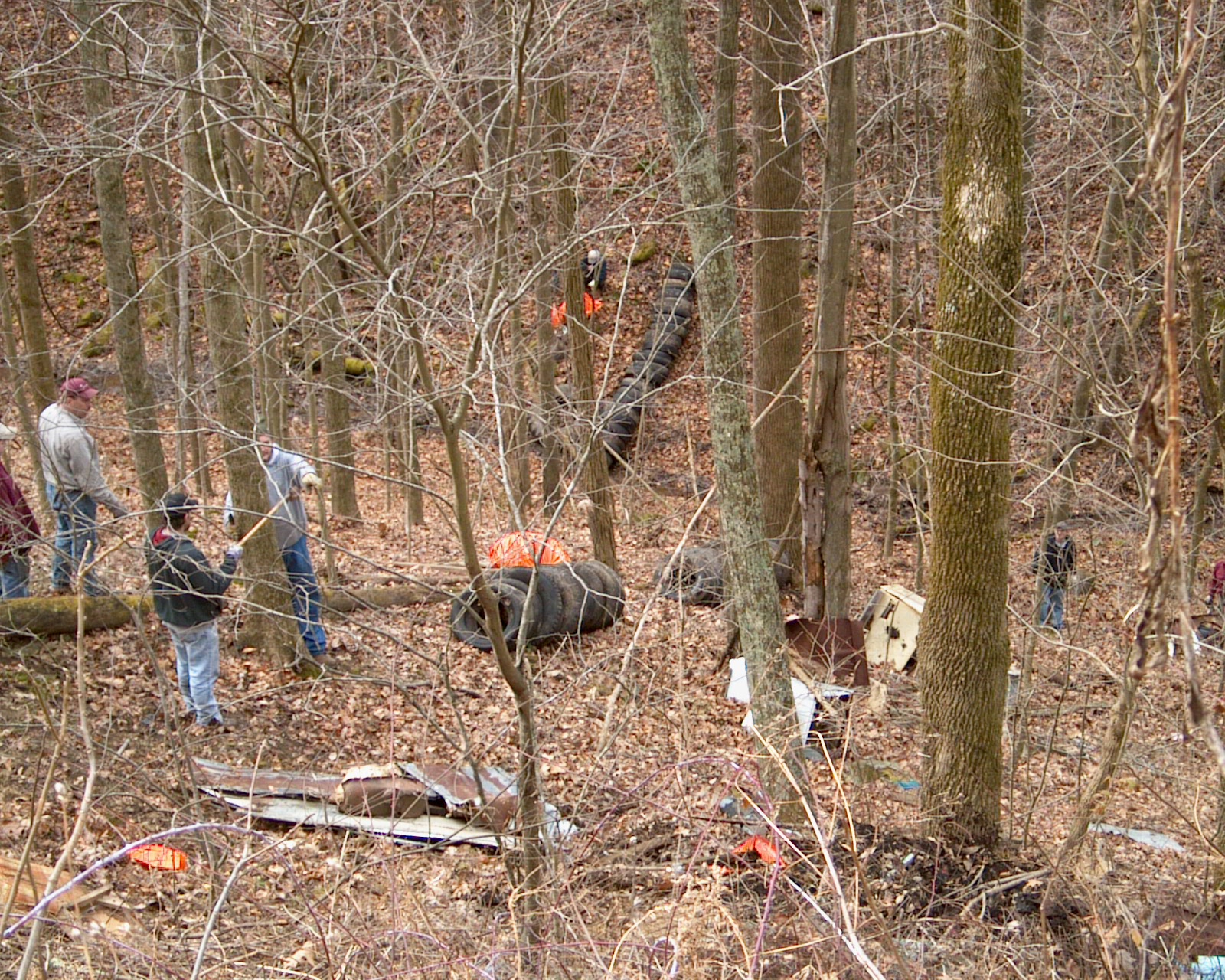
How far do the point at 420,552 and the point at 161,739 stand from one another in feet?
19.1

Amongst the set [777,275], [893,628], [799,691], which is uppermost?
[777,275]

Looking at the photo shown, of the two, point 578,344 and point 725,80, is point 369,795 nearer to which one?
point 578,344

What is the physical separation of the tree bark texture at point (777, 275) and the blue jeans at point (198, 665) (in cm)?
585

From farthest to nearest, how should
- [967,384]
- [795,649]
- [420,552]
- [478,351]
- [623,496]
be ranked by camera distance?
1. [623,496]
2. [420,552]
3. [795,649]
4. [967,384]
5. [478,351]

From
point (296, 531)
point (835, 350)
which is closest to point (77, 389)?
point (296, 531)

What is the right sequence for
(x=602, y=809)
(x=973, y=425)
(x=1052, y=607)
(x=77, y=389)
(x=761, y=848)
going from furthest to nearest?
(x=1052, y=607) < (x=77, y=389) < (x=973, y=425) < (x=761, y=848) < (x=602, y=809)

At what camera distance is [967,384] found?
6254 millimetres

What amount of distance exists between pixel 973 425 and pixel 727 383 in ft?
4.64

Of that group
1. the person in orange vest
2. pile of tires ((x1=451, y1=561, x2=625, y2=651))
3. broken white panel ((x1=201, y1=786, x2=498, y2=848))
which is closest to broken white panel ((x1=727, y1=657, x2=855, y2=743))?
pile of tires ((x1=451, y1=561, x2=625, y2=651))

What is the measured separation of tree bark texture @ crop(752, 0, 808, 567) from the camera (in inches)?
456

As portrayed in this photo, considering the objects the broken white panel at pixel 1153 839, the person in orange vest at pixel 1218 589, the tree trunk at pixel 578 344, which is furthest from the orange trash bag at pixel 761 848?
the tree trunk at pixel 578 344

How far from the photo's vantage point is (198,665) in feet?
25.0

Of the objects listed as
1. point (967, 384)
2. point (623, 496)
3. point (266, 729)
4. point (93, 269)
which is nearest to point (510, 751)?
point (266, 729)

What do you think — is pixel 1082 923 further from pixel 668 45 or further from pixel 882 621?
pixel 882 621
